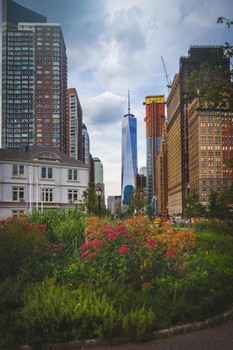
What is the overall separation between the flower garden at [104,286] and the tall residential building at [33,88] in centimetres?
14444

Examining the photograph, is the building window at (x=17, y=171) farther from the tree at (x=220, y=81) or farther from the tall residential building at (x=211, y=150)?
the tall residential building at (x=211, y=150)

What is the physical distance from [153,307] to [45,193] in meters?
41.8

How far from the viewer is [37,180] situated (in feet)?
148

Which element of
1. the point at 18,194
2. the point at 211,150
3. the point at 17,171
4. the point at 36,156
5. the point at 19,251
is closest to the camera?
the point at 19,251

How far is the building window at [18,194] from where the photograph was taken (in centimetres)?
4391

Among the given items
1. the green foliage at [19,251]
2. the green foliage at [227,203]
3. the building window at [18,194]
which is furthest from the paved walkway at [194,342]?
the building window at [18,194]

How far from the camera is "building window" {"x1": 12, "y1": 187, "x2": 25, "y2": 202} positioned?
43906 mm

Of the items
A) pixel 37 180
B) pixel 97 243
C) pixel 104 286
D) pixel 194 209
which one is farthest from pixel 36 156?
pixel 104 286

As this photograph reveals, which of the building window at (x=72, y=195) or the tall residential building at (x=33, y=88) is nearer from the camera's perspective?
the building window at (x=72, y=195)

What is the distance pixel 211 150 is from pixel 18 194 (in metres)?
134

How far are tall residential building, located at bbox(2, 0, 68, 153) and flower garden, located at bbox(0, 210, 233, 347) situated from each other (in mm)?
144437

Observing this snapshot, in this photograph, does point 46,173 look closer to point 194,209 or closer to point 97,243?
point 194,209

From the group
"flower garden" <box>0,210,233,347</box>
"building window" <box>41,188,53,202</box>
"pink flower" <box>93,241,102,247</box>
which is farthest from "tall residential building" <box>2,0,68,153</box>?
"pink flower" <box>93,241,102,247</box>

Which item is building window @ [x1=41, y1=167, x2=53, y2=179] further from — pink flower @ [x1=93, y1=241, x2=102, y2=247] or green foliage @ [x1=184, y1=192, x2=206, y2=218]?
pink flower @ [x1=93, y1=241, x2=102, y2=247]
